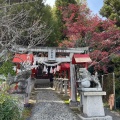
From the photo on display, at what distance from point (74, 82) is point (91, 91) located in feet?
8.30

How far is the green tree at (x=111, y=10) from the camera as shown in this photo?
42.1ft

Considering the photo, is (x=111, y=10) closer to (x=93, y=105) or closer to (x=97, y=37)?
(x=97, y=37)

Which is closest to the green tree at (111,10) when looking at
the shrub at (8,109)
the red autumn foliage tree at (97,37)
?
the red autumn foliage tree at (97,37)

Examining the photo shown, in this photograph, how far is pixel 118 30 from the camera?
1242cm

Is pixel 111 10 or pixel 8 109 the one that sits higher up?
pixel 111 10

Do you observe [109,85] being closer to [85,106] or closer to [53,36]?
[85,106]

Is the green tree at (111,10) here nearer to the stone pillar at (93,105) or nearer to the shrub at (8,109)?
the stone pillar at (93,105)

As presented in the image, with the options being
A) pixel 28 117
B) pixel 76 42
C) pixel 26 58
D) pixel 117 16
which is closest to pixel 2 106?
pixel 28 117

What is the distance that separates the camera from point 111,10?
13031 millimetres

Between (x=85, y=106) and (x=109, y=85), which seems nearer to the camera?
(x=85, y=106)

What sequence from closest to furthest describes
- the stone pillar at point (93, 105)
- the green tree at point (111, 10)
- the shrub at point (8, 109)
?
1. the shrub at point (8, 109)
2. the stone pillar at point (93, 105)
3. the green tree at point (111, 10)

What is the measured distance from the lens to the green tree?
12.8 meters

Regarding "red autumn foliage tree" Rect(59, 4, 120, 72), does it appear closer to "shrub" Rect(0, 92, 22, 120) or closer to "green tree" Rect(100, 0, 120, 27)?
"green tree" Rect(100, 0, 120, 27)

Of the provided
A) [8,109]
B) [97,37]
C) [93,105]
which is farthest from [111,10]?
[8,109]
